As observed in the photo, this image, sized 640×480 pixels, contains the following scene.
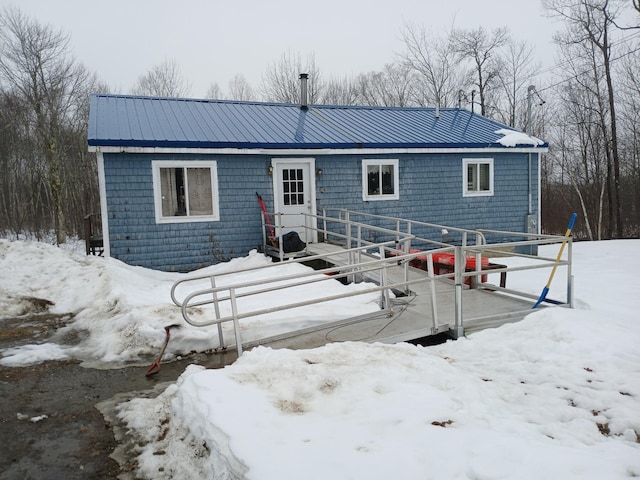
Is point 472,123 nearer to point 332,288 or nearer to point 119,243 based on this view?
point 332,288

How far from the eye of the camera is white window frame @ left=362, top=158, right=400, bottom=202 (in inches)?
516

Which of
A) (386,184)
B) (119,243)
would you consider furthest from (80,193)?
(386,184)

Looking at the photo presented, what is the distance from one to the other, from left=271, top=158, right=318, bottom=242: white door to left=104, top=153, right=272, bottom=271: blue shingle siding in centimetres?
38

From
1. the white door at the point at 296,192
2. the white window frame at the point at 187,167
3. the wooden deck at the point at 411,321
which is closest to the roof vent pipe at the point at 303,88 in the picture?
the white door at the point at 296,192

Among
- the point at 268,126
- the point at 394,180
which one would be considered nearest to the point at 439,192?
the point at 394,180

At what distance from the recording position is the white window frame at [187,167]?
1096 centimetres

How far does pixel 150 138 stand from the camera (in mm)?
10820

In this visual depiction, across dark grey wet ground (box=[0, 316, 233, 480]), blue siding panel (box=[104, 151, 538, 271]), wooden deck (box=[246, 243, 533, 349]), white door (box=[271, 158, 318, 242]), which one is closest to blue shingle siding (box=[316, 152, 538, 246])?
blue siding panel (box=[104, 151, 538, 271])

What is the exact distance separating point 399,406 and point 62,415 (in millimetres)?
3128

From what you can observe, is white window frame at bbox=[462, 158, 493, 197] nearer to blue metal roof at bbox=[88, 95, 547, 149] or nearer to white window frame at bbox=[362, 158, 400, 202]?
blue metal roof at bbox=[88, 95, 547, 149]

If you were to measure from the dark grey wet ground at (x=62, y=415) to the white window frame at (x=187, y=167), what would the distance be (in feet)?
16.1

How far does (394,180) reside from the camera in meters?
13.4

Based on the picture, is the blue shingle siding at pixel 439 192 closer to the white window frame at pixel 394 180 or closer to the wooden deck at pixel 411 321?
the white window frame at pixel 394 180

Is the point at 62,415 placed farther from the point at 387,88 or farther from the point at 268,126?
the point at 387,88
